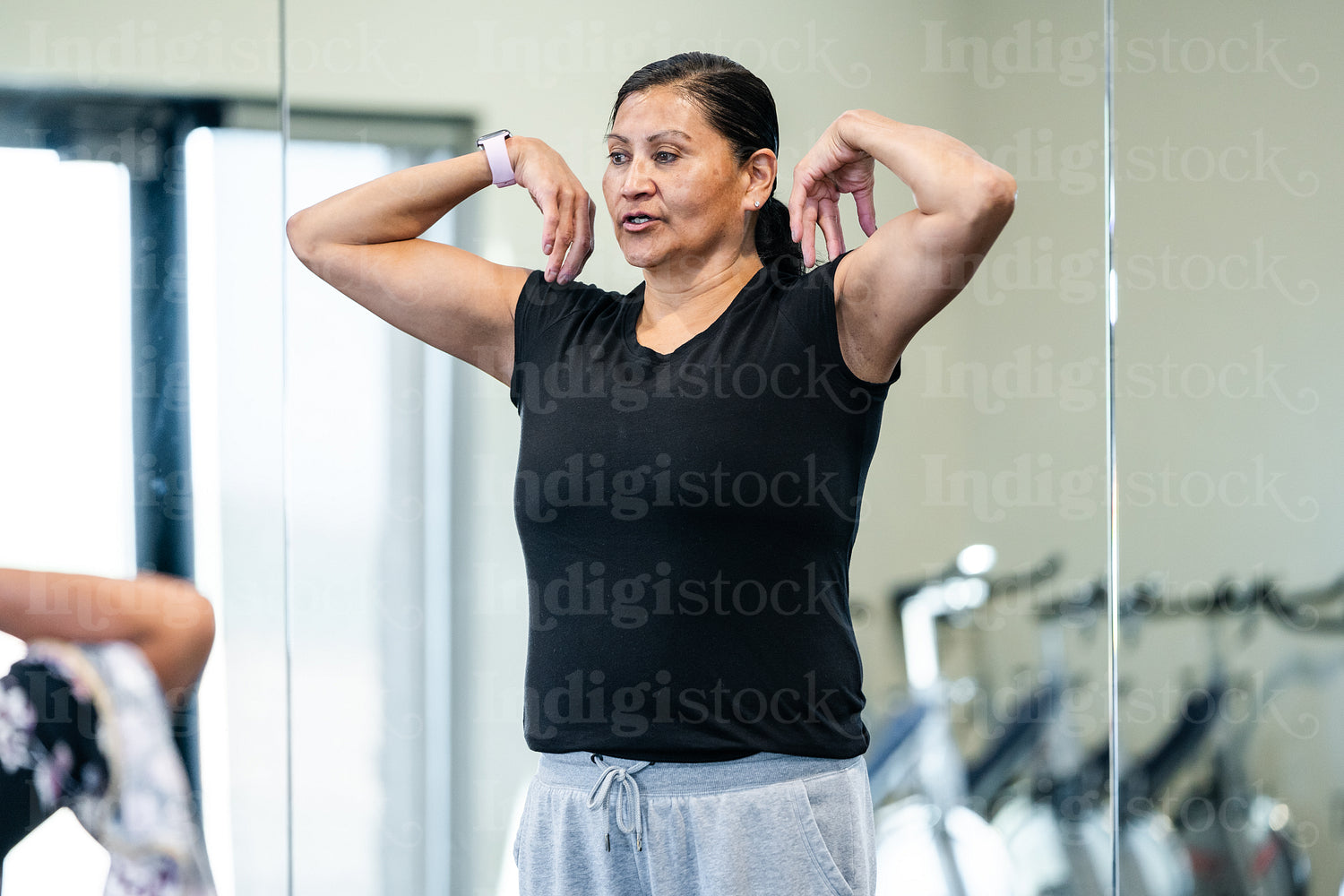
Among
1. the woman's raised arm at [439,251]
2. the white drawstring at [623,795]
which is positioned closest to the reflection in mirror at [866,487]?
the woman's raised arm at [439,251]

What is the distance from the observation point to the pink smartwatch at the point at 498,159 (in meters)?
1.33

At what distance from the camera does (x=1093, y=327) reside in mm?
2002

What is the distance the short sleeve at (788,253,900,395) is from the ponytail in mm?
164

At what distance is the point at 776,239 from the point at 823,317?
247mm

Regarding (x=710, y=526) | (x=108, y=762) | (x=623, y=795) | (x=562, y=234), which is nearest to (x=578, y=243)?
(x=562, y=234)

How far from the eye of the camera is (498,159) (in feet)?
4.36

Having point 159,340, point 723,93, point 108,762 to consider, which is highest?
point 723,93

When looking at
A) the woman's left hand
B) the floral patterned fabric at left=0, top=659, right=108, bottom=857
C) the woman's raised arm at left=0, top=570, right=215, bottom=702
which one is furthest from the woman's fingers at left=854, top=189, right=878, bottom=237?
the floral patterned fabric at left=0, top=659, right=108, bottom=857

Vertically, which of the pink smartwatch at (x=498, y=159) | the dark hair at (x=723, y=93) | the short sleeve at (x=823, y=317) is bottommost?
the short sleeve at (x=823, y=317)

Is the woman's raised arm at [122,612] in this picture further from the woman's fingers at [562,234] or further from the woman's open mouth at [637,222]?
the woman's open mouth at [637,222]

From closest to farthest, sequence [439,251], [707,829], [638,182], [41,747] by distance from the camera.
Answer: [707,829] < [638,182] < [439,251] < [41,747]

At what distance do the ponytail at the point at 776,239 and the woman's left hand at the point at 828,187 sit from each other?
3cm

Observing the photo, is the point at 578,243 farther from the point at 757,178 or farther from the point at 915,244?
the point at 915,244

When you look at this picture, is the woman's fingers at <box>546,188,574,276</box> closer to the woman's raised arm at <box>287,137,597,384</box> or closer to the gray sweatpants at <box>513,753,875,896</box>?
the woman's raised arm at <box>287,137,597,384</box>
